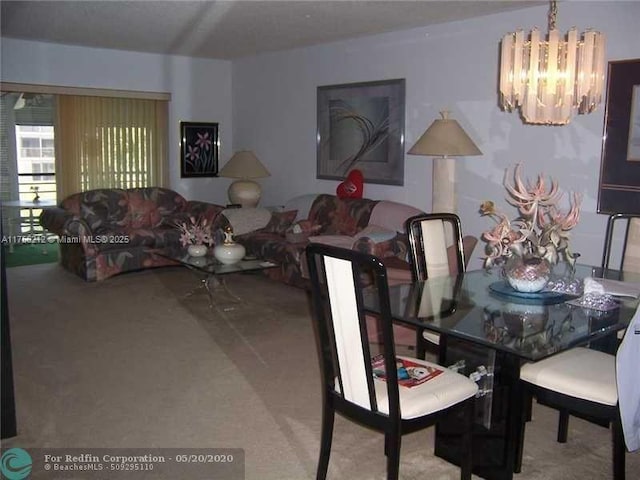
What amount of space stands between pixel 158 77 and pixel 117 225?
186 centimetres

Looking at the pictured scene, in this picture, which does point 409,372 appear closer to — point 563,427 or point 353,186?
point 563,427

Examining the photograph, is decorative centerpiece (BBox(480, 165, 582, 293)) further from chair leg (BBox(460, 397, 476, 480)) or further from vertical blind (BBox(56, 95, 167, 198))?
vertical blind (BBox(56, 95, 167, 198))

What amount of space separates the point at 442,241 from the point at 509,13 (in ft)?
7.56

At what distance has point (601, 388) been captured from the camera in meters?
2.46

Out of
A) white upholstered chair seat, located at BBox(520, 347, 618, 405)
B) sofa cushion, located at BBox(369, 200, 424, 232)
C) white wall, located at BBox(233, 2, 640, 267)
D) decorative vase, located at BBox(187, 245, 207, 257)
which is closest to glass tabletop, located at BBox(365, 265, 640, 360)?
white upholstered chair seat, located at BBox(520, 347, 618, 405)

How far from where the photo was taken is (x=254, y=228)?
6.38 m

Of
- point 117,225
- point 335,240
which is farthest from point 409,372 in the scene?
point 117,225

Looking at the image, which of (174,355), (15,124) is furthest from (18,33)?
(174,355)

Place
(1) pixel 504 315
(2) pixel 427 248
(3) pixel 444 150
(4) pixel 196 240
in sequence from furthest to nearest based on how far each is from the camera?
(4) pixel 196 240 < (3) pixel 444 150 < (2) pixel 427 248 < (1) pixel 504 315

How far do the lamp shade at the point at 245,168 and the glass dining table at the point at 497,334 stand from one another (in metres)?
4.31

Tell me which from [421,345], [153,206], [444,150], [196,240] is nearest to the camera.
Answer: [421,345]

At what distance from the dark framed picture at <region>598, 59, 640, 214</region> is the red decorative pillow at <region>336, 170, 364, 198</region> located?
7.46ft

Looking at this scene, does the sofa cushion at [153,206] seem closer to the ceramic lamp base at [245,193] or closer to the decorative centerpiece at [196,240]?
the ceramic lamp base at [245,193]

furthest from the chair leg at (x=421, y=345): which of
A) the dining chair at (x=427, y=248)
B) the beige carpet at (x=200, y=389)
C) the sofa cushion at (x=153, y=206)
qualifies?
the sofa cushion at (x=153, y=206)
